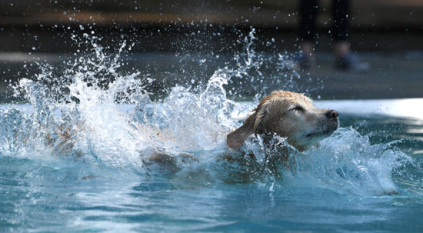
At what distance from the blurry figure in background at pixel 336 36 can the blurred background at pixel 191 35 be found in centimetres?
17

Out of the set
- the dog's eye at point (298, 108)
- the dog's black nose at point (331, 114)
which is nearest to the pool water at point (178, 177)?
the dog's eye at point (298, 108)

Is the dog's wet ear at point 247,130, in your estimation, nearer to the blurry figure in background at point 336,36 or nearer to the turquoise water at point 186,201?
the turquoise water at point 186,201

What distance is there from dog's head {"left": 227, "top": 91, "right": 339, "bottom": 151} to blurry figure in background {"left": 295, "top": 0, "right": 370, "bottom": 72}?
7096 millimetres

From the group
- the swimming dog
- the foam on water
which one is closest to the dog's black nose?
the swimming dog

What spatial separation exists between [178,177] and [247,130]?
68 centimetres

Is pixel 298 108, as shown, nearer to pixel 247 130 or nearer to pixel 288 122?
pixel 288 122

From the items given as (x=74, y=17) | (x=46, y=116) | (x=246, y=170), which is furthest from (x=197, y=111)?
(x=74, y=17)

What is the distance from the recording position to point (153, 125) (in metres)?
5.62

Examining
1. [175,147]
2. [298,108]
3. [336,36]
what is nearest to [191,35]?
[336,36]

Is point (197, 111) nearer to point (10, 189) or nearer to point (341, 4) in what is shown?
point (10, 189)

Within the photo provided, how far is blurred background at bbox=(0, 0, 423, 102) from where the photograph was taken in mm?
11195

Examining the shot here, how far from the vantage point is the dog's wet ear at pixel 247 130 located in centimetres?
481

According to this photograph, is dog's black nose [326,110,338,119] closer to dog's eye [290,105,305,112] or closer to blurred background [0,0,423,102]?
dog's eye [290,105,305,112]

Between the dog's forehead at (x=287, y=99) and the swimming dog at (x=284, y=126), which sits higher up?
the dog's forehead at (x=287, y=99)
